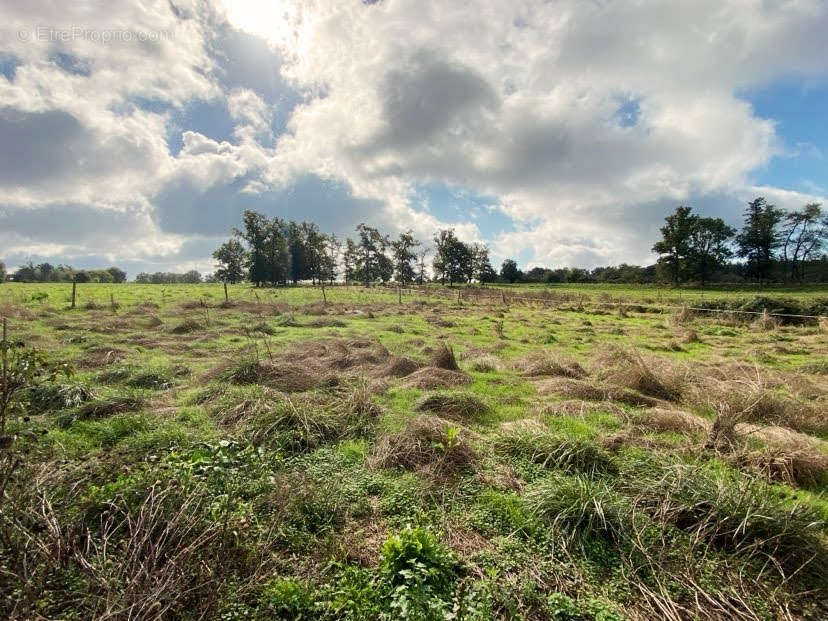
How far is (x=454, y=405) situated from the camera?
276 inches

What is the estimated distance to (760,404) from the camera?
6672 mm

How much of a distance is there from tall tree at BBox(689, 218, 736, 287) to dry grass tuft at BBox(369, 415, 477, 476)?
72.8 meters

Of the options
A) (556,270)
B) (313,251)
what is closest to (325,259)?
(313,251)

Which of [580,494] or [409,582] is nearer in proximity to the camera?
[409,582]

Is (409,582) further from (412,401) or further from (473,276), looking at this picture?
(473,276)

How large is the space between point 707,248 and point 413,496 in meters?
76.9

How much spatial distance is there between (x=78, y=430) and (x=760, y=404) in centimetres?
1172

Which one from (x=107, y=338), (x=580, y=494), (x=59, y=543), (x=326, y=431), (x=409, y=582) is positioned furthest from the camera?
(x=107, y=338)

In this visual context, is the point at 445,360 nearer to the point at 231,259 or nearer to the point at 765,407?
the point at 765,407

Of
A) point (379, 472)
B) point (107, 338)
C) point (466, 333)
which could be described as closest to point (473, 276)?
point (466, 333)

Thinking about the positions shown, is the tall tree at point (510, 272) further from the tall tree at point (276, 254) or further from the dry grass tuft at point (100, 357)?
the dry grass tuft at point (100, 357)

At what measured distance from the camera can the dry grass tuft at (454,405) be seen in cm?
689

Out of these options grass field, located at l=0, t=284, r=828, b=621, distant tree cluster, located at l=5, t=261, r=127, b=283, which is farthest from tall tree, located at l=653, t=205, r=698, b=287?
distant tree cluster, located at l=5, t=261, r=127, b=283

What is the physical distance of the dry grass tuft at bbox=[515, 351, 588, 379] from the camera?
9.62 meters
